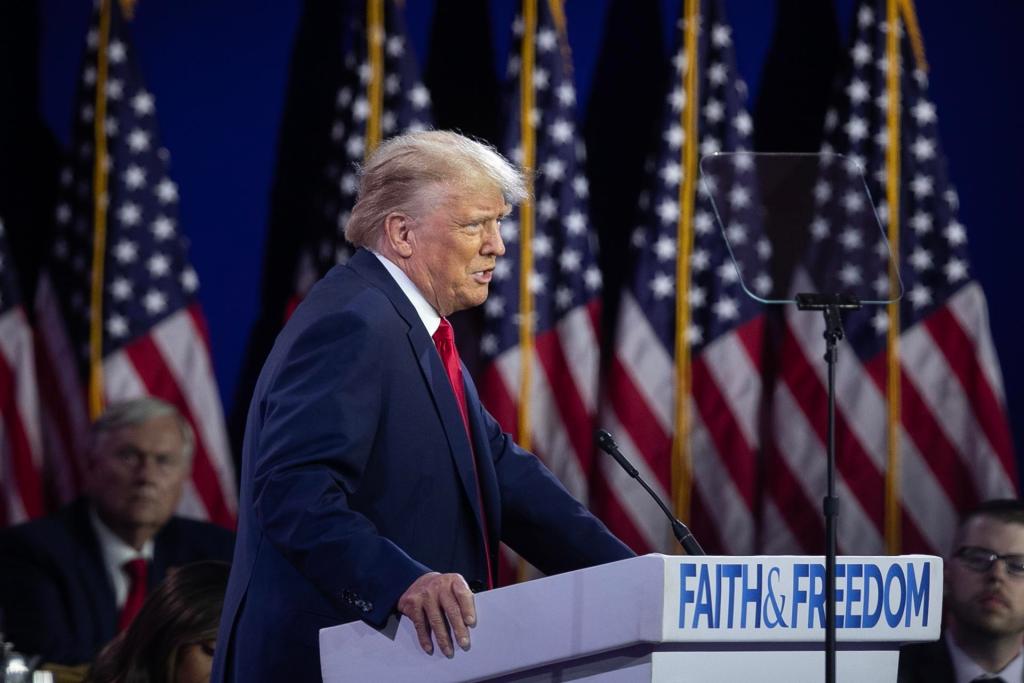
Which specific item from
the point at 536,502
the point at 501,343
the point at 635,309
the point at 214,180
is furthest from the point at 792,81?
the point at 536,502

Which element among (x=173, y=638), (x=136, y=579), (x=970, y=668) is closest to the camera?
(x=173, y=638)

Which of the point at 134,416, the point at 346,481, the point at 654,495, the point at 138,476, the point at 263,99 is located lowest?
the point at 346,481

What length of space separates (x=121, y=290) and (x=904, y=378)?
281 centimetres

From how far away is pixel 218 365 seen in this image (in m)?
5.65

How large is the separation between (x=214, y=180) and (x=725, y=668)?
4.30 meters

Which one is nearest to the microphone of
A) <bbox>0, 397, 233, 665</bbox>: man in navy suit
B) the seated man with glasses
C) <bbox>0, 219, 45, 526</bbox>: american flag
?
the seated man with glasses

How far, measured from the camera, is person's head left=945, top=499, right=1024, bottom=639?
3.88 meters

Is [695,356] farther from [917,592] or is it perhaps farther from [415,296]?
[917,592]

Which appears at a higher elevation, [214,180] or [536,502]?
[214,180]

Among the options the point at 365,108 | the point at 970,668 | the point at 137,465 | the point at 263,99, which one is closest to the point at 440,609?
the point at 970,668

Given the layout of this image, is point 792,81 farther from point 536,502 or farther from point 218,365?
point 536,502

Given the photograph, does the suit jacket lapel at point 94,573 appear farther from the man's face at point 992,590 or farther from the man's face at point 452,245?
the man's face at point 452,245

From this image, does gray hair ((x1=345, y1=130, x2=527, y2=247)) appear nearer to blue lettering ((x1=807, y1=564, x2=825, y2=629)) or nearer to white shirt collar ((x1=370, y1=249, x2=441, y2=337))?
white shirt collar ((x1=370, y1=249, x2=441, y2=337))

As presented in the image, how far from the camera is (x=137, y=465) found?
16.1ft
